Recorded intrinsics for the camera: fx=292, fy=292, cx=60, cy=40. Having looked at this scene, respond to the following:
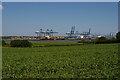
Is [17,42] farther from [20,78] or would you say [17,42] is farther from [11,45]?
[20,78]

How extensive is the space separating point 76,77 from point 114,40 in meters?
62.6

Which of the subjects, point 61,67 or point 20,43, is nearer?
point 61,67

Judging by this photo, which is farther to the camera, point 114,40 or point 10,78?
point 114,40

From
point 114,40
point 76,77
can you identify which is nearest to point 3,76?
point 76,77

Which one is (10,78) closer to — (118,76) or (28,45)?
(118,76)

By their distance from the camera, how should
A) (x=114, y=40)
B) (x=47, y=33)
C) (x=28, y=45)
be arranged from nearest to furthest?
(x=28, y=45)
(x=114, y=40)
(x=47, y=33)

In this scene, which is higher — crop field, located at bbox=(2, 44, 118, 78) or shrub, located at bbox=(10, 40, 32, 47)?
shrub, located at bbox=(10, 40, 32, 47)

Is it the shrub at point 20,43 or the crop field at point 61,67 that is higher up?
the shrub at point 20,43

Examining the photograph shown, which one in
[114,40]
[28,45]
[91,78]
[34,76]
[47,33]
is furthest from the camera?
[47,33]

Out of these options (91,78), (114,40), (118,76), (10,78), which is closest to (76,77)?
(91,78)

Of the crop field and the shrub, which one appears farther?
the shrub

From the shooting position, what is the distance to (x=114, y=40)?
245 ft

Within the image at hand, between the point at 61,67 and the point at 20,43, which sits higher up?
the point at 20,43

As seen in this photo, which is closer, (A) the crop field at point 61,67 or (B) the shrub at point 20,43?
(A) the crop field at point 61,67
